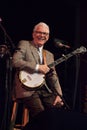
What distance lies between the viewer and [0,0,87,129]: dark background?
4.68 m

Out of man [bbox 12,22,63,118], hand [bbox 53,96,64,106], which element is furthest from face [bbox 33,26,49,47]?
hand [bbox 53,96,64,106]

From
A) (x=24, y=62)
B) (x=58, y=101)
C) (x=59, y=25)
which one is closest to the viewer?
(x=24, y=62)

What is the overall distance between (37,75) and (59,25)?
1.72 meters

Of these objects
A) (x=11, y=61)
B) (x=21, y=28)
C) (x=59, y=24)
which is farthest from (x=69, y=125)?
(x=59, y=24)

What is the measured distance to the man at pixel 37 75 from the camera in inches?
137

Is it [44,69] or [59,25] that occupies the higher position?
[59,25]

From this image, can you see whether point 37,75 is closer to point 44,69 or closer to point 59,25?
point 44,69

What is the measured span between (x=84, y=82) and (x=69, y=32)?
868 millimetres

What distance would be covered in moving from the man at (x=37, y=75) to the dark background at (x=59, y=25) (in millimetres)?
996

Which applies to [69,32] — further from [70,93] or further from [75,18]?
[70,93]

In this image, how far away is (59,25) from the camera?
16.7 ft

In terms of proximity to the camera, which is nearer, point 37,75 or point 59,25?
point 37,75

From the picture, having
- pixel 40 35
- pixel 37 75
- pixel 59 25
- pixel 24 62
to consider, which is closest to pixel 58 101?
pixel 37 75

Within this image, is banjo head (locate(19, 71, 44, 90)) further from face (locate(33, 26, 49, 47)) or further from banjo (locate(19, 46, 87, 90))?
face (locate(33, 26, 49, 47))
